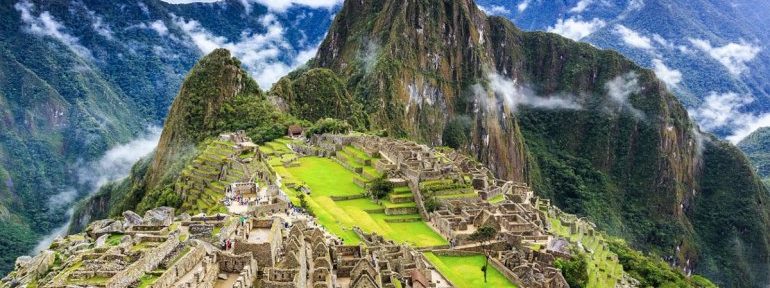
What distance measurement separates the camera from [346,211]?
174ft

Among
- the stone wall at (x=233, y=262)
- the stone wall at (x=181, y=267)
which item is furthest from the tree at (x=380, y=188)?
the stone wall at (x=233, y=262)

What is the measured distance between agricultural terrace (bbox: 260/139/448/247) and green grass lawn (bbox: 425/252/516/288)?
241 cm

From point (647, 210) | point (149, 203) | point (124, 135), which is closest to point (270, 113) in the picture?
point (149, 203)

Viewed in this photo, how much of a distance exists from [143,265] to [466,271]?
85.0 feet

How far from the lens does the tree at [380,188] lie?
5972cm

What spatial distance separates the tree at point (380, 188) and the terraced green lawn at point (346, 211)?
36.7 inches

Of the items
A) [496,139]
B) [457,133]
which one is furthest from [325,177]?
[496,139]

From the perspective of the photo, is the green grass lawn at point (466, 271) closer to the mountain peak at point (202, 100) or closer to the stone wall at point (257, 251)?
the stone wall at point (257, 251)

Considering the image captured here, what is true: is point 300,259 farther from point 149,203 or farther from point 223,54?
point 223,54

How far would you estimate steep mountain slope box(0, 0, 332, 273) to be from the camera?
117 metres

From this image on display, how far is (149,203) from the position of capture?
61906mm

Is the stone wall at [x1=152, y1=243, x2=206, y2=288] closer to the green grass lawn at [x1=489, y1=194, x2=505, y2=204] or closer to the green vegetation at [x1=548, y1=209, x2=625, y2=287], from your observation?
the green vegetation at [x1=548, y1=209, x2=625, y2=287]

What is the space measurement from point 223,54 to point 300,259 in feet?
302

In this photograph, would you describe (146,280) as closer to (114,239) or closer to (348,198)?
(114,239)
